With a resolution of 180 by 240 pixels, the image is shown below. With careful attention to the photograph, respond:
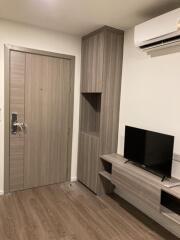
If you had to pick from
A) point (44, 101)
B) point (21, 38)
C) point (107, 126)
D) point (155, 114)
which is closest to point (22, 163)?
point (44, 101)

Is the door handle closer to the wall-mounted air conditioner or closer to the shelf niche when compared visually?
the shelf niche

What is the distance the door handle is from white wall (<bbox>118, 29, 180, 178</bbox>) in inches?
59.6

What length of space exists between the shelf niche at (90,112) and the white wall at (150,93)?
0.62 meters

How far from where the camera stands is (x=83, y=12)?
8.23ft

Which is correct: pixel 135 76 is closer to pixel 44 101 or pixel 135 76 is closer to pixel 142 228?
pixel 44 101

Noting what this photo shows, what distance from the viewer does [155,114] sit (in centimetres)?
260

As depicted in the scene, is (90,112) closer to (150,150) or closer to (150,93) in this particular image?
(150,93)

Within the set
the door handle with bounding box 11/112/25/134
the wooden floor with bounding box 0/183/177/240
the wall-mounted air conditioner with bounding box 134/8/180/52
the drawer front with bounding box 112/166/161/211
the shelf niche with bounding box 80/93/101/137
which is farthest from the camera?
the shelf niche with bounding box 80/93/101/137

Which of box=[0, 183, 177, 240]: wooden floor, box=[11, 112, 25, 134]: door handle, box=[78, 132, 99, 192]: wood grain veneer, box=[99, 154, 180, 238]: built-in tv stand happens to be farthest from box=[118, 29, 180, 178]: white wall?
box=[11, 112, 25, 134]: door handle

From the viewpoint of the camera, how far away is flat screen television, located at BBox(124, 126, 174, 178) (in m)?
2.28

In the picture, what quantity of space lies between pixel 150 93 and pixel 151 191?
1199 millimetres

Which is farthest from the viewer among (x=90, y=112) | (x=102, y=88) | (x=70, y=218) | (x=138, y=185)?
(x=90, y=112)

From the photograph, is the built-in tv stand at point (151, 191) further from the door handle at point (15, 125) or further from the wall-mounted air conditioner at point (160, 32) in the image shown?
the wall-mounted air conditioner at point (160, 32)

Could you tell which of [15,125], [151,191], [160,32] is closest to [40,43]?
[15,125]
